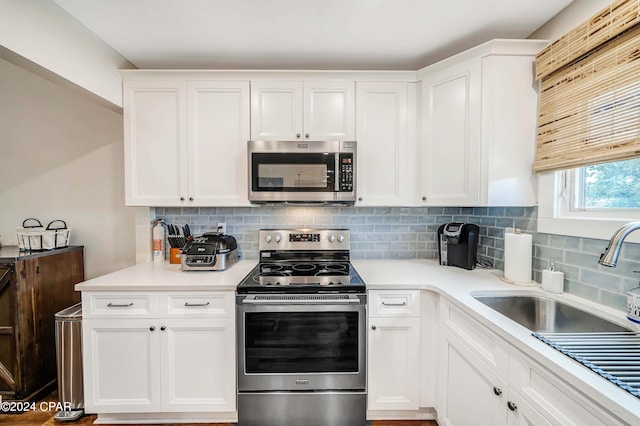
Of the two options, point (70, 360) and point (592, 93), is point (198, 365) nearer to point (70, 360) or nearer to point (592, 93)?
point (70, 360)

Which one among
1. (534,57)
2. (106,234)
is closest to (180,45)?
(106,234)

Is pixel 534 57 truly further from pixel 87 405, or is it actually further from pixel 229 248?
pixel 87 405

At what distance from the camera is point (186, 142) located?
2.02 meters

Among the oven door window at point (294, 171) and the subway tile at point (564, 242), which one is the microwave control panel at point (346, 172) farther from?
the subway tile at point (564, 242)

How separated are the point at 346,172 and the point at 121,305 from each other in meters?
1.66

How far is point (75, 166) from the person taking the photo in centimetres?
242

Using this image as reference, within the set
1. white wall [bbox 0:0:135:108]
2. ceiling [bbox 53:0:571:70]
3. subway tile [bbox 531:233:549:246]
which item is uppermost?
ceiling [bbox 53:0:571:70]

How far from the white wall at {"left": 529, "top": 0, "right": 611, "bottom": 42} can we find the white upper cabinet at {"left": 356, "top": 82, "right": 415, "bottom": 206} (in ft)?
2.76

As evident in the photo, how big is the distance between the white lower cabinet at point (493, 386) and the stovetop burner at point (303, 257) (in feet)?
2.10

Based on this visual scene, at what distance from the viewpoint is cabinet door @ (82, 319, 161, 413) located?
5.48 feet

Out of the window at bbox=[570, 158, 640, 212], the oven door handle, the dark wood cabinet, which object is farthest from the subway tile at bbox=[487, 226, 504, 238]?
the dark wood cabinet

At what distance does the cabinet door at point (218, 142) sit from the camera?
201 centimetres

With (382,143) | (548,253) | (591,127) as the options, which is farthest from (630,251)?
(382,143)

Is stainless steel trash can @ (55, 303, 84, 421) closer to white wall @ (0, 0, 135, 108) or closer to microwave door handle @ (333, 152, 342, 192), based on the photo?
white wall @ (0, 0, 135, 108)
